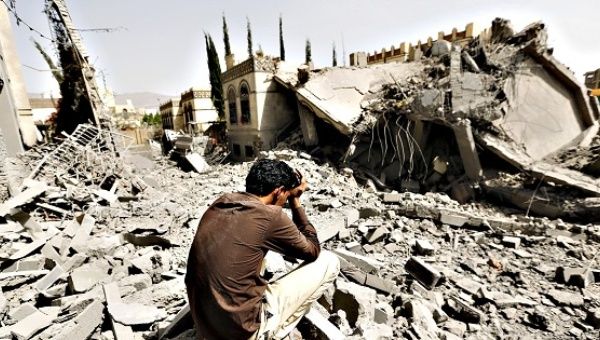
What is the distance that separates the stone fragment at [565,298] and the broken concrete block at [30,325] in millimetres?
5140

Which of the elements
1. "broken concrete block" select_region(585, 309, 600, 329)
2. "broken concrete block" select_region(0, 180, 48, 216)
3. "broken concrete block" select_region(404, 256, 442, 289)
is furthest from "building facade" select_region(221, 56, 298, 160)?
"broken concrete block" select_region(585, 309, 600, 329)

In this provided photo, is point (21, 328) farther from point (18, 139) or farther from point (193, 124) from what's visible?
point (193, 124)

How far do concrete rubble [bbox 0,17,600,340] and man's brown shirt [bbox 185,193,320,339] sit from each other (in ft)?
2.85

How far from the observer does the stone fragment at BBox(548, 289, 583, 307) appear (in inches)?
121

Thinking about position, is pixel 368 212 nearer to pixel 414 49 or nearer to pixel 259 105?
pixel 259 105

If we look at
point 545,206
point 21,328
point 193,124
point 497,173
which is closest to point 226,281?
point 21,328

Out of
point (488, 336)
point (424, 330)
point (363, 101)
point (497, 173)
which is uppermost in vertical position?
point (363, 101)

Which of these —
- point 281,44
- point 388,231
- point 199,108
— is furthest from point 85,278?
point 281,44

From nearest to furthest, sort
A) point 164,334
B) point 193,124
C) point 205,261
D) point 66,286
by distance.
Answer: point 205,261 → point 164,334 → point 66,286 → point 193,124

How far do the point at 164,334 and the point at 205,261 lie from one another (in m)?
1.27

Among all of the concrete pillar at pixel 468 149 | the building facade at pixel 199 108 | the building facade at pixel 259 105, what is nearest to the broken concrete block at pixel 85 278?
the concrete pillar at pixel 468 149

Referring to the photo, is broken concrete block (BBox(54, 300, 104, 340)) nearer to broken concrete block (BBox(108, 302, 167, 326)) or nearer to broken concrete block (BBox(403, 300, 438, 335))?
broken concrete block (BBox(108, 302, 167, 326))

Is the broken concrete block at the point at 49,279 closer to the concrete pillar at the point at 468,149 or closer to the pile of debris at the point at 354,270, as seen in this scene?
the pile of debris at the point at 354,270

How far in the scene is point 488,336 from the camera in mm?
2705
